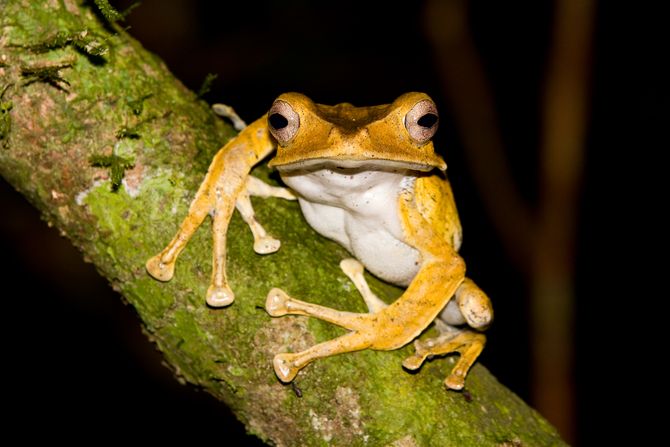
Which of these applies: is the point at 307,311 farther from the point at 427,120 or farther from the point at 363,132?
the point at 427,120

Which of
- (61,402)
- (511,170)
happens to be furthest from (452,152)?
(61,402)

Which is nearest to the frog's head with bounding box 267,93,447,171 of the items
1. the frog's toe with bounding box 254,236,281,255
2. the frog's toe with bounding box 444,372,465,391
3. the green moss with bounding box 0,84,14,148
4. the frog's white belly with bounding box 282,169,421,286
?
the frog's white belly with bounding box 282,169,421,286

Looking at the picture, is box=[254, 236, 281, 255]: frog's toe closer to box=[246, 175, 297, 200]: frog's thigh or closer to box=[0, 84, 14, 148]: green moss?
box=[246, 175, 297, 200]: frog's thigh

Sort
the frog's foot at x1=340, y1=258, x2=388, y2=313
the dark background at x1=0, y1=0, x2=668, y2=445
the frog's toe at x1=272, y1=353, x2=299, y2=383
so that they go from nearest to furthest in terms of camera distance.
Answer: the frog's toe at x1=272, y1=353, x2=299, y2=383
the frog's foot at x1=340, y1=258, x2=388, y2=313
the dark background at x1=0, y1=0, x2=668, y2=445

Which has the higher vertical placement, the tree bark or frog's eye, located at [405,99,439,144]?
frog's eye, located at [405,99,439,144]

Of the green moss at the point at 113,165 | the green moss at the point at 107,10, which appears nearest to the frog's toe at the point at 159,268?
the green moss at the point at 113,165
